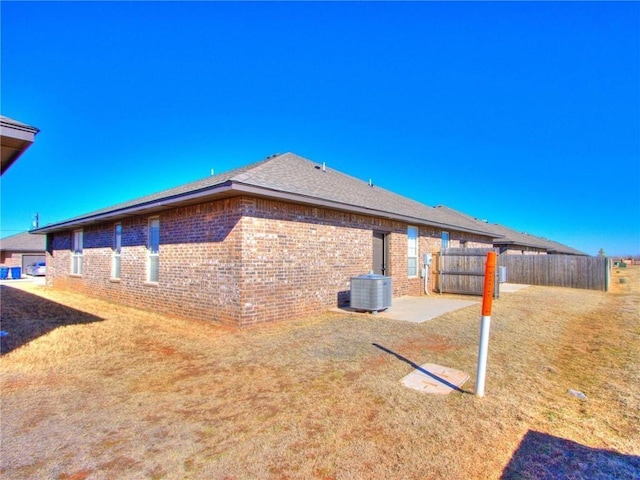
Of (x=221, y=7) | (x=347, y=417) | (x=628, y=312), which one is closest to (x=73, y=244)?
(x=221, y=7)

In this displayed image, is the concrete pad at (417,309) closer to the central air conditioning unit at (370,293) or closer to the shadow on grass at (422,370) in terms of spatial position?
the central air conditioning unit at (370,293)

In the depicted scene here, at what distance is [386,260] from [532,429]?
9.17 meters

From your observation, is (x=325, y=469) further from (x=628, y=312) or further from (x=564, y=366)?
(x=628, y=312)

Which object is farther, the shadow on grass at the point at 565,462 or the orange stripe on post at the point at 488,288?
the orange stripe on post at the point at 488,288

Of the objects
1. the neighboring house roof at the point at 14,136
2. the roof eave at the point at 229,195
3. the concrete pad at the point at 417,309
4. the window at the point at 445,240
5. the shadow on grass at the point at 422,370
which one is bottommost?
the concrete pad at the point at 417,309

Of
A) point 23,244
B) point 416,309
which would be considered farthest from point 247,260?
point 23,244

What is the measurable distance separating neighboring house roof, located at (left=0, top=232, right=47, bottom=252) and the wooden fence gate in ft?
134

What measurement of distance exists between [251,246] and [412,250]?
812 centimetres

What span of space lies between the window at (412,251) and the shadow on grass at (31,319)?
1046cm

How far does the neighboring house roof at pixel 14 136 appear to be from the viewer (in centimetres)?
432

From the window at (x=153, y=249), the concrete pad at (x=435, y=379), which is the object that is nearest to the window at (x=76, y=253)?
the window at (x=153, y=249)

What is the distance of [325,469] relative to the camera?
2.46 m

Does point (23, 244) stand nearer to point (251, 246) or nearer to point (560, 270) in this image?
point (251, 246)

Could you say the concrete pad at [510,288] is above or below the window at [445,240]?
below
